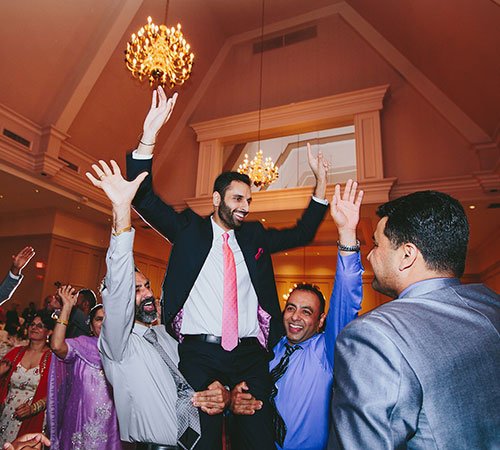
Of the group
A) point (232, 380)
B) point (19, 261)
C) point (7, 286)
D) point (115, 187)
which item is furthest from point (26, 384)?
point (115, 187)

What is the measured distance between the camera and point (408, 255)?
995 mm

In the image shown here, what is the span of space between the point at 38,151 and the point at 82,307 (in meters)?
3.78

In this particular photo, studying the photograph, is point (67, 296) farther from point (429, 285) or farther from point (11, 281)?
point (429, 285)

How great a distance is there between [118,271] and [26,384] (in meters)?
2.14

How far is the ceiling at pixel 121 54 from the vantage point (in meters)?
5.51

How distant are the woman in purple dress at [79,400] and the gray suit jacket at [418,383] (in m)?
1.73

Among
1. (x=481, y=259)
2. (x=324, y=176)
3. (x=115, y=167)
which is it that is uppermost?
(x=481, y=259)

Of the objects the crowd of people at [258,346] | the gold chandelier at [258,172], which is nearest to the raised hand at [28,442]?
the crowd of people at [258,346]

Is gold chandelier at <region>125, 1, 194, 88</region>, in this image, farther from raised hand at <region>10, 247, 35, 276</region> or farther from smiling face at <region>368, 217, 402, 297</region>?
smiling face at <region>368, 217, 402, 297</region>

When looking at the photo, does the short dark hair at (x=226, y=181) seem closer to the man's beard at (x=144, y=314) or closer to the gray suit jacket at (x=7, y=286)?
the man's beard at (x=144, y=314)

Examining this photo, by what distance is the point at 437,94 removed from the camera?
7.05 meters

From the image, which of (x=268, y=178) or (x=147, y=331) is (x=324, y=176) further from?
(x=268, y=178)

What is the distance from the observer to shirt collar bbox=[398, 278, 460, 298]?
3.03 ft

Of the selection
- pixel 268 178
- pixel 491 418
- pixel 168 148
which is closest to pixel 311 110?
pixel 268 178
